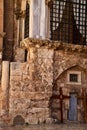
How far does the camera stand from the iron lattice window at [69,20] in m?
20.8

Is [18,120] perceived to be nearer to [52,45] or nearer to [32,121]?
[32,121]

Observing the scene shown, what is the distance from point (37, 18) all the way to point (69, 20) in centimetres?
242

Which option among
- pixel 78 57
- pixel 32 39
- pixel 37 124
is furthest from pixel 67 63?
pixel 37 124

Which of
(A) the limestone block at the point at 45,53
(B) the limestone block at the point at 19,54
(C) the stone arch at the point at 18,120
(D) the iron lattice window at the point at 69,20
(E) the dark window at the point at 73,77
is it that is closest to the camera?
(C) the stone arch at the point at 18,120

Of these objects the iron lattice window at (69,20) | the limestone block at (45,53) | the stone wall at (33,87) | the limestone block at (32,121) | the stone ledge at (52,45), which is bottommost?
the limestone block at (32,121)

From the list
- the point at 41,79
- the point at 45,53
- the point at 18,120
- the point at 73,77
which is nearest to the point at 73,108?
the point at 73,77

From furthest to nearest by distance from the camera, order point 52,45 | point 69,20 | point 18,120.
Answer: point 69,20 → point 52,45 → point 18,120

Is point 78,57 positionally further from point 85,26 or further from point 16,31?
point 16,31

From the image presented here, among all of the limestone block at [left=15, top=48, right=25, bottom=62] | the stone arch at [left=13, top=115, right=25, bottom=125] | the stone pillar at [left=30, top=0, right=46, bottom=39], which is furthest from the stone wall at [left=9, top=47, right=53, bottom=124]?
the limestone block at [left=15, top=48, right=25, bottom=62]

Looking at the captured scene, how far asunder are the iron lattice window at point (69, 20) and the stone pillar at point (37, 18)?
3.28 ft

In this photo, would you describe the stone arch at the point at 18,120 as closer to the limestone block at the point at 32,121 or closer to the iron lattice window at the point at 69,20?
the limestone block at the point at 32,121

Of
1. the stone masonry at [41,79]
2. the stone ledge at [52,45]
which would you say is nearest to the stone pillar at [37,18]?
the stone ledge at [52,45]

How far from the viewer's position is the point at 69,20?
2133cm

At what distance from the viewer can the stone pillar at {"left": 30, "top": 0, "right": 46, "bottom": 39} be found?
19.5 m
